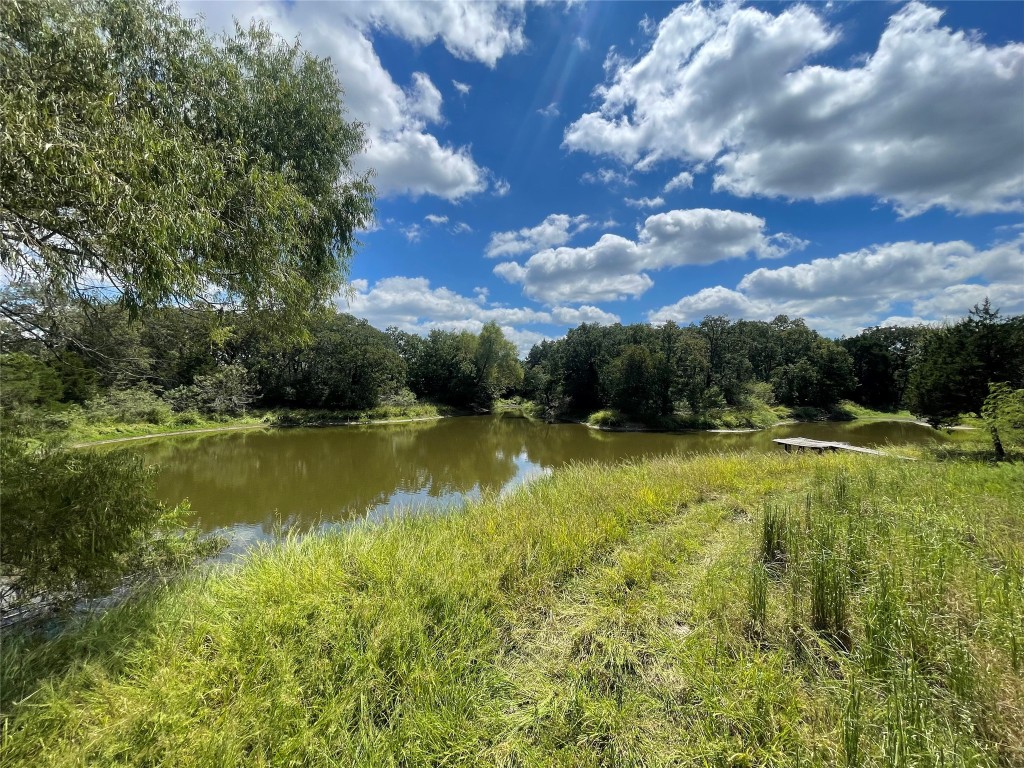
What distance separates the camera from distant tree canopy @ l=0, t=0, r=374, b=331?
2.64 m

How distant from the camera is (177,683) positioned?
6.76 ft

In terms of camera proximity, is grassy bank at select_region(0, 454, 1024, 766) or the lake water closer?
grassy bank at select_region(0, 454, 1024, 766)

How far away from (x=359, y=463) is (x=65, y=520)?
12.6 m

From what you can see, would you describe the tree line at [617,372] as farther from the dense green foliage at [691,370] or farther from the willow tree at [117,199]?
the willow tree at [117,199]

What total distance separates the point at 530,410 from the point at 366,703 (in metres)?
39.3

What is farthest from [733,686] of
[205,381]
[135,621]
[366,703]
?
[205,381]

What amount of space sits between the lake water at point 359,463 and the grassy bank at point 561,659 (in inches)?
85.4

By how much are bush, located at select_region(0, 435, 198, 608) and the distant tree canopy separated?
1568 mm

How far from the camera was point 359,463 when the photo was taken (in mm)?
15445

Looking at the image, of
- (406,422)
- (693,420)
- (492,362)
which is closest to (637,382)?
(693,420)

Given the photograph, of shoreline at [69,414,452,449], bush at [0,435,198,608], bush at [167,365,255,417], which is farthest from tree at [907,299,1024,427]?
bush at [167,365,255,417]

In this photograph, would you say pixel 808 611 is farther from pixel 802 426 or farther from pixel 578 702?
pixel 802 426

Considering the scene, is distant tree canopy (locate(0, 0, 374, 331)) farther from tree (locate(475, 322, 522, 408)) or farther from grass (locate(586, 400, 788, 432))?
tree (locate(475, 322, 522, 408))

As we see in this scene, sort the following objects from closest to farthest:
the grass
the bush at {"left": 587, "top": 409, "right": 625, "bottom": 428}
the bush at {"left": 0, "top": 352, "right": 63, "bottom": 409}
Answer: the bush at {"left": 0, "top": 352, "right": 63, "bottom": 409} < the grass < the bush at {"left": 587, "top": 409, "right": 625, "bottom": 428}
